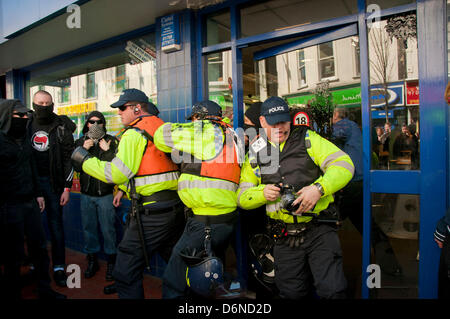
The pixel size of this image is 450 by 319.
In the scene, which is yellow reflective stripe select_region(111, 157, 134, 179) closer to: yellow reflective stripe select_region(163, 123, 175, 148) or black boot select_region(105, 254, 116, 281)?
yellow reflective stripe select_region(163, 123, 175, 148)

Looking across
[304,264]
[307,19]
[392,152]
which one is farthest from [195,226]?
[307,19]

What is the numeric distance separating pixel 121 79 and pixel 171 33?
144 cm

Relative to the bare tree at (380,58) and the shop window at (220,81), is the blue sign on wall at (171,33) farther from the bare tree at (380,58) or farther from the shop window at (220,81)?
the bare tree at (380,58)

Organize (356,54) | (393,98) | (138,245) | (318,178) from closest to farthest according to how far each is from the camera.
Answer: (318,178)
(138,245)
(393,98)
(356,54)

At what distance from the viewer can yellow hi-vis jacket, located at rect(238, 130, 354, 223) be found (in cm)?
220

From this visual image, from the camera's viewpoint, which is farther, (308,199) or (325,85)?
(325,85)

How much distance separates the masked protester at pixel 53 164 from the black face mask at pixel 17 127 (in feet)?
2.39

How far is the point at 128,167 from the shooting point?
8.35ft

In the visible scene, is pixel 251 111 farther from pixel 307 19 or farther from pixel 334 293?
pixel 334 293

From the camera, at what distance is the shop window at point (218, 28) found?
12.1ft

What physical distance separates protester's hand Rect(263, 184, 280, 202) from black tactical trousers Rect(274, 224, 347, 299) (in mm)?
397

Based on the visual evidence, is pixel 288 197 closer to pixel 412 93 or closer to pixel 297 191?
pixel 297 191

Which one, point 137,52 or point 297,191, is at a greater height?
point 137,52
